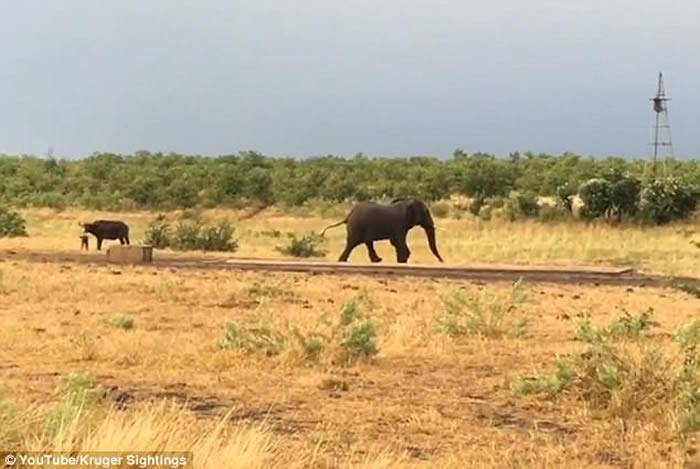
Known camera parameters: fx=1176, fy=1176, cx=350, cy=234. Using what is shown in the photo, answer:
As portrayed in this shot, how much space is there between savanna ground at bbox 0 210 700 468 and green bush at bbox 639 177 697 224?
22.6 m

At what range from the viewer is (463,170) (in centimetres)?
6341

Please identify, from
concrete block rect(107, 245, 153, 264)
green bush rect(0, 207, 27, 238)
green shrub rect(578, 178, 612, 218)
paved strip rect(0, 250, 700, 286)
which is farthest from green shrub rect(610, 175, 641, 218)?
concrete block rect(107, 245, 153, 264)

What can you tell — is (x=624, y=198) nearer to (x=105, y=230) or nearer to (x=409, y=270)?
(x=105, y=230)

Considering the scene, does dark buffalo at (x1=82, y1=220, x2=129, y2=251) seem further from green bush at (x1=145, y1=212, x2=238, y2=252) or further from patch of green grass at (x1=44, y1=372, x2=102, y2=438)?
patch of green grass at (x1=44, y1=372, x2=102, y2=438)

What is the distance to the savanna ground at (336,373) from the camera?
718cm

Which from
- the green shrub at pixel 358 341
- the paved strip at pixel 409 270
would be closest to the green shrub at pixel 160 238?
the paved strip at pixel 409 270

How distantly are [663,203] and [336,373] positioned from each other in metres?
33.7

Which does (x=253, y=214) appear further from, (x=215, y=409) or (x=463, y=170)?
(x=215, y=409)

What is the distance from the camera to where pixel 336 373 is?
36.0 ft

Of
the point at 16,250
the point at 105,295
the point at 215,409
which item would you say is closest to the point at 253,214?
the point at 16,250

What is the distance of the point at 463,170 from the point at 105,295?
46339 mm

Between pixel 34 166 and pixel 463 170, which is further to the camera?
pixel 34 166

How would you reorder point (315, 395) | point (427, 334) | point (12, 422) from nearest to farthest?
point (12, 422)
point (315, 395)
point (427, 334)

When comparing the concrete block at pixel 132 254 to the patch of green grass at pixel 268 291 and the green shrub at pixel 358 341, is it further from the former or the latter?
the green shrub at pixel 358 341
